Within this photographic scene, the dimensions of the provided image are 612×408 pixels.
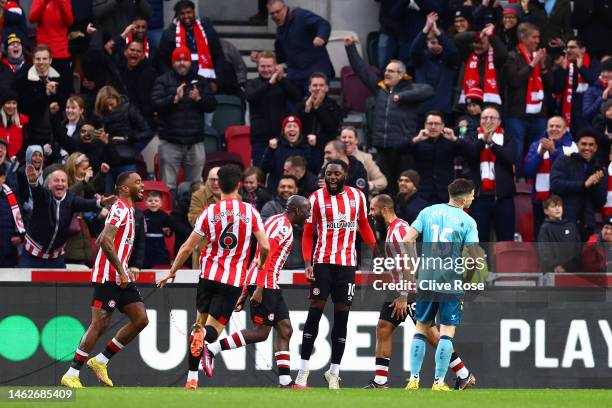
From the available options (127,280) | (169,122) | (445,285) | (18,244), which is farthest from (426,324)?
(169,122)

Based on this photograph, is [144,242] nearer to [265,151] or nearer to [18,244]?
[18,244]

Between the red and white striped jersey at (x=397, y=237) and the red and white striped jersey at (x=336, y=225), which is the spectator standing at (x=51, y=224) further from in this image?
the red and white striped jersey at (x=397, y=237)

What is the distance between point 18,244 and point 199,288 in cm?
361

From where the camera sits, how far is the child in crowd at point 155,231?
17578 mm

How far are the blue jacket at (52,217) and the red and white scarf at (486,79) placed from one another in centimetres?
592

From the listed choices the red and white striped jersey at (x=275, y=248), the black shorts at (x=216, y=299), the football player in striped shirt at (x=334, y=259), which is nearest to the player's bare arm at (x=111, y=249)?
the black shorts at (x=216, y=299)

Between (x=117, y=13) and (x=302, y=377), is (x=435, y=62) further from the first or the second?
(x=302, y=377)

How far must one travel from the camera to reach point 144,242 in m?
16.2

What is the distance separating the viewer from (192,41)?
2042cm

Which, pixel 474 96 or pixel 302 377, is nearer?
pixel 302 377

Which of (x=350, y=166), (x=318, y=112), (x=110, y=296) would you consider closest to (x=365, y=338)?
(x=350, y=166)

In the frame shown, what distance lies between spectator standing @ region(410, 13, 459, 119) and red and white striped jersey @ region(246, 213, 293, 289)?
19.8ft

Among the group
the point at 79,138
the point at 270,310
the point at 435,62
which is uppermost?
the point at 435,62

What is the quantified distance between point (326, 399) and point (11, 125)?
753 cm
